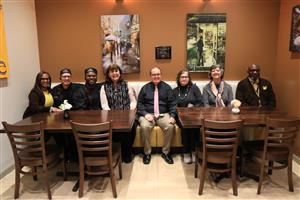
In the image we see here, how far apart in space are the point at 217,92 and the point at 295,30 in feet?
4.44

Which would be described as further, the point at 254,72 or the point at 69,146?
the point at 254,72

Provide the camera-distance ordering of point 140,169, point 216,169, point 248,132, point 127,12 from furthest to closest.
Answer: point 127,12
point 248,132
point 140,169
point 216,169

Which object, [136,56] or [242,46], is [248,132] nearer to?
[242,46]

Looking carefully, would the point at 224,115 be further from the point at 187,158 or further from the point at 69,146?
the point at 69,146

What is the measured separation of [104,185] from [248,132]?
2156 mm

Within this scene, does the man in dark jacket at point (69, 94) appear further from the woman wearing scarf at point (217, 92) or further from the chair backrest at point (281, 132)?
the chair backrest at point (281, 132)

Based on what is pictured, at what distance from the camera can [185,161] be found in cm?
360

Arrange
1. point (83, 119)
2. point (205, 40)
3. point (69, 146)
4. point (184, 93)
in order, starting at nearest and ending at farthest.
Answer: point (83, 119) < point (69, 146) < point (184, 93) < point (205, 40)

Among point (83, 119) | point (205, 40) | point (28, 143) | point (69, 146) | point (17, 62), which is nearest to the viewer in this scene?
point (28, 143)

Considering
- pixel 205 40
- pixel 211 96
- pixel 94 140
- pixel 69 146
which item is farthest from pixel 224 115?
pixel 69 146

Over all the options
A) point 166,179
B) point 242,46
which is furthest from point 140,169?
point 242,46

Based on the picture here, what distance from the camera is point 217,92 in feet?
12.9

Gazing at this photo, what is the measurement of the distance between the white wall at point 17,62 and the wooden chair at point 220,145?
254 cm

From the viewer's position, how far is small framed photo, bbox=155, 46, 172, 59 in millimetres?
4379
